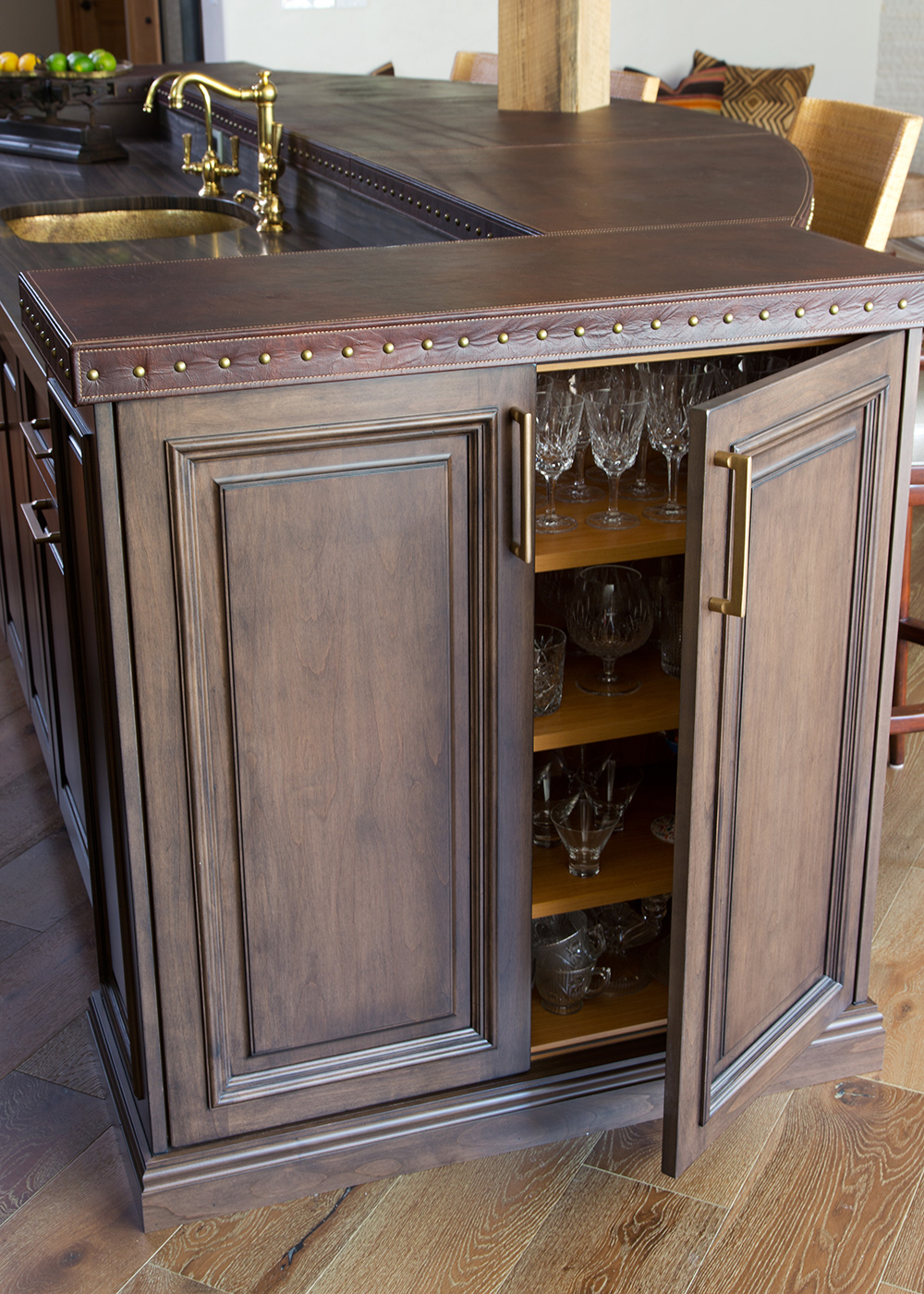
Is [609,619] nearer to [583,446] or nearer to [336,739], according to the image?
[583,446]

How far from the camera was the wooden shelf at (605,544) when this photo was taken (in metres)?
1.42

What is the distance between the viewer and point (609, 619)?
1611 mm

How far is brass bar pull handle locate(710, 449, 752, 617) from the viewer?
45.4 inches

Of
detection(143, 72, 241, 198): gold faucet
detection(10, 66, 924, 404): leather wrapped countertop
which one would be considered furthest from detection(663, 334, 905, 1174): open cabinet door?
detection(143, 72, 241, 198): gold faucet

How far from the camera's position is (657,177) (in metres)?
1.96

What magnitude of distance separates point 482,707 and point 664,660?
13.4 inches

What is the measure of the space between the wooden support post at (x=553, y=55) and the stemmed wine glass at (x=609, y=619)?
1.31m

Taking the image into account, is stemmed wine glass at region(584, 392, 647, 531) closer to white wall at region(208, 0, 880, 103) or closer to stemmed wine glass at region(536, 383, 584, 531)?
stemmed wine glass at region(536, 383, 584, 531)

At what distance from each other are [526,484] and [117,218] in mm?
1912

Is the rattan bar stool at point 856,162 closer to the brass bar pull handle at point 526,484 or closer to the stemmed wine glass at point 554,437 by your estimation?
the stemmed wine glass at point 554,437

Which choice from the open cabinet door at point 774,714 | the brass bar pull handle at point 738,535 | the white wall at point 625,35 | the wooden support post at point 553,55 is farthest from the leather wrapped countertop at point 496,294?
the white wall at point 625,35

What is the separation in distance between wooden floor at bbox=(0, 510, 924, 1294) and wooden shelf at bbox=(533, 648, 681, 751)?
546 mm

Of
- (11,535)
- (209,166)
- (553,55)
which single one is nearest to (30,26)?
(209,166)

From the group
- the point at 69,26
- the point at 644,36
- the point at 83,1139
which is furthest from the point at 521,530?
the point at 69,26
